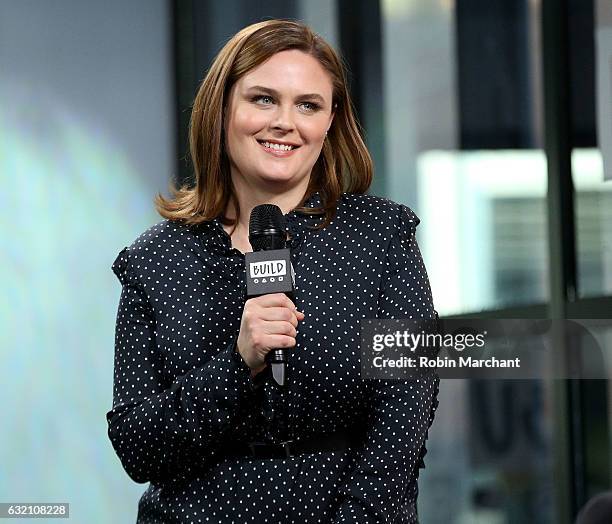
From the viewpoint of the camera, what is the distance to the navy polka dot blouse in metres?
1.61

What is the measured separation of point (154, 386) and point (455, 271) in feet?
4.68

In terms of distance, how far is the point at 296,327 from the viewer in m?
1.61

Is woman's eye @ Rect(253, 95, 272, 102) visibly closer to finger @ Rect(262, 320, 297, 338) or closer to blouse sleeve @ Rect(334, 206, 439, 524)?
blouse sleeve @ Rect(334, 206, 439, 524)

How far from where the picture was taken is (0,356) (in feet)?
12.7

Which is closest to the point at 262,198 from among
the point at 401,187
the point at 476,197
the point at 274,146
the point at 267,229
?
the point at 274,146

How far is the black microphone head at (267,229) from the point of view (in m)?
1.54

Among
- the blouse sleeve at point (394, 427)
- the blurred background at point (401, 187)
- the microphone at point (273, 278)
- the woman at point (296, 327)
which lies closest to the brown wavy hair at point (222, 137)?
the woman at point (296, 327)

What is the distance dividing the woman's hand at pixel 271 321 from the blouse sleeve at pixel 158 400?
93 mm

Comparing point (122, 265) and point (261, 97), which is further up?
point (261, 97)

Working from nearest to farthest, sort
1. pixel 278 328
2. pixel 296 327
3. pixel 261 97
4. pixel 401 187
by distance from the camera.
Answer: pixel 278 328 < pixel 296 327 < pixel 261 97 < pixel 401 187

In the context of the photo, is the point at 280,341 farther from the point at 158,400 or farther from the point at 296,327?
the point at 158,400

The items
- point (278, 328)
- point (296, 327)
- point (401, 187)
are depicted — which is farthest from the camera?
point (401, 187)

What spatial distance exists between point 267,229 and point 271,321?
0.49ft

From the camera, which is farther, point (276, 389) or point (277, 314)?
point (276, 389)
